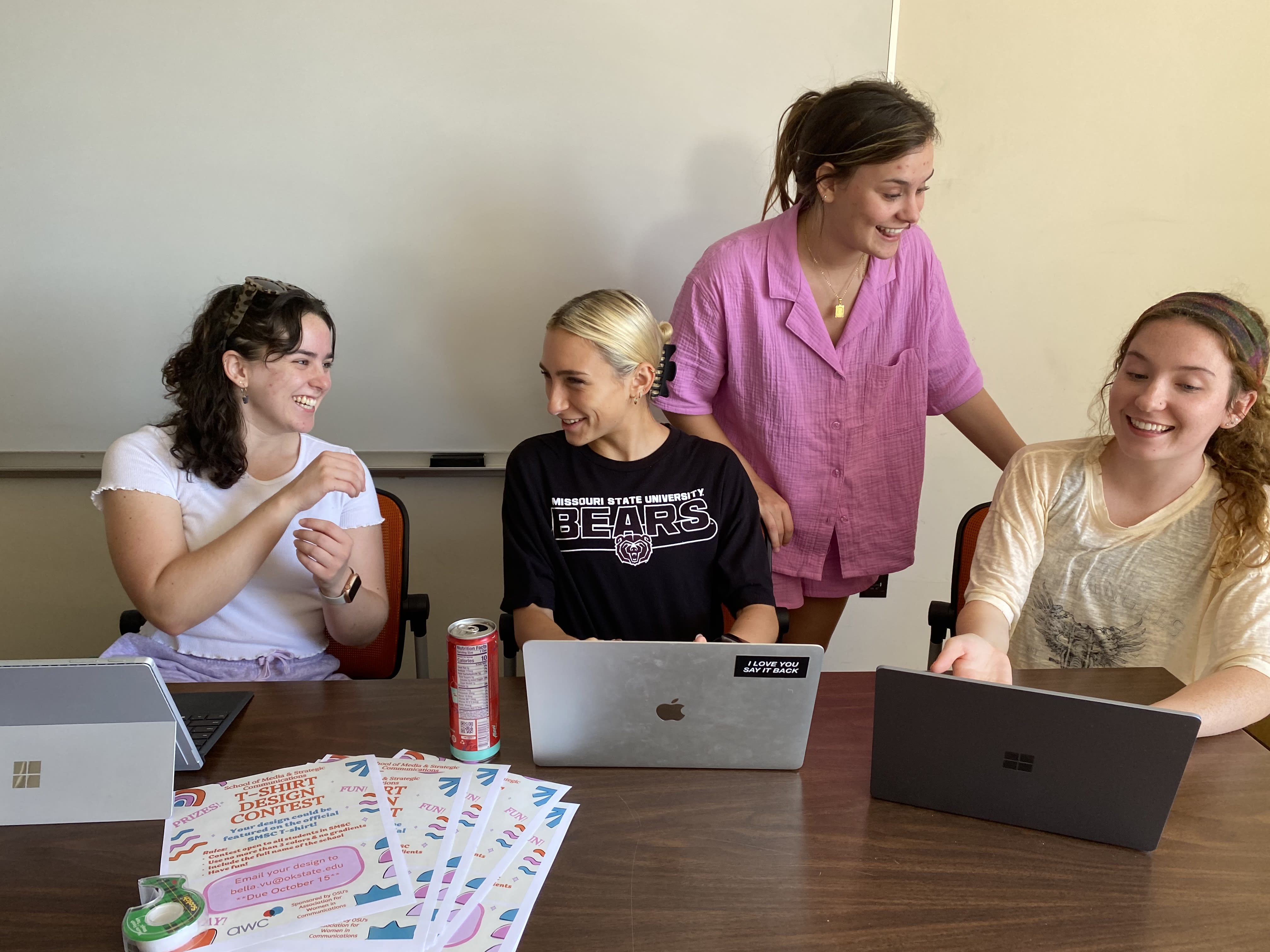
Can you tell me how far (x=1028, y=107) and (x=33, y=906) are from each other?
8.88 ft

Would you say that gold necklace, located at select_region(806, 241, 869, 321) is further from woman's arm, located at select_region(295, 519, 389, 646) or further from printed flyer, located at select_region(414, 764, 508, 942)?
printed flyer, located at select_region(414, 764, 508, 942)

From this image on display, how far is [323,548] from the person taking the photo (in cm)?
158

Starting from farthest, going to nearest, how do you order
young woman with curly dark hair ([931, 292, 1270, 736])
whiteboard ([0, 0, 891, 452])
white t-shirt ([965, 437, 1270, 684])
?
whiteboard ([0, 0, 891, 452])
white t-shirt ([965, 437, 1270, 684])
young woman with curly dark hair ([931, 292, 1270, 736])

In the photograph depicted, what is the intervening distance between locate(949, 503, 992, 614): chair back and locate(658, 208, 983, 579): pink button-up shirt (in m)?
0.14

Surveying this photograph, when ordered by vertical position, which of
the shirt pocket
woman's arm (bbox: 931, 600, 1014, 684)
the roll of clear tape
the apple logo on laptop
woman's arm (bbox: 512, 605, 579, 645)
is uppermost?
the shirt pocket

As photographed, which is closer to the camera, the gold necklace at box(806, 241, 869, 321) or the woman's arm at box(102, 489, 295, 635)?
the woman's arm at box(102, 489, 295, 635)

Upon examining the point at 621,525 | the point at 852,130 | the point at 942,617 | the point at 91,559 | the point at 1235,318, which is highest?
the point at 852,130

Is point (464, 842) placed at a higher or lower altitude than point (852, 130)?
lower

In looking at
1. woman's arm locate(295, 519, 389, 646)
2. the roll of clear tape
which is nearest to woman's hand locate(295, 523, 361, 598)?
woman's arm locate(295, 519, 389, 646)

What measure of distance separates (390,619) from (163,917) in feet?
3.85

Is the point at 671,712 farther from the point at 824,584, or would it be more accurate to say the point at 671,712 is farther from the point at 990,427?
the point at 990,427

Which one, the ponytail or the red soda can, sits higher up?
the ponytail

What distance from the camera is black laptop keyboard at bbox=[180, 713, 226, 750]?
1243 mm

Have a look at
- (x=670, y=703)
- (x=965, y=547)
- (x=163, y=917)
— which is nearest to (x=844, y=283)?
(x=965, y=547)
